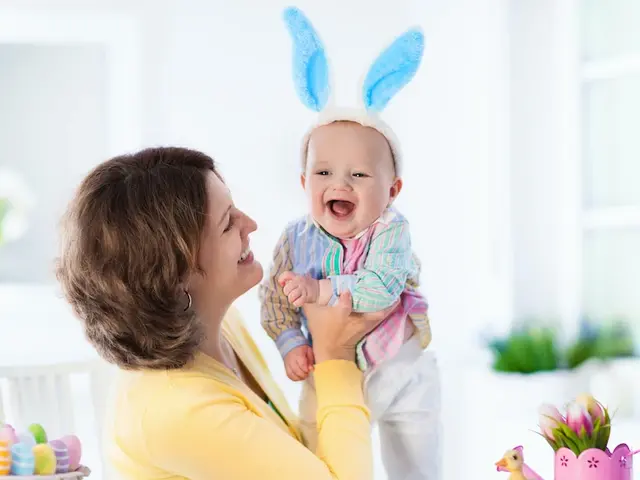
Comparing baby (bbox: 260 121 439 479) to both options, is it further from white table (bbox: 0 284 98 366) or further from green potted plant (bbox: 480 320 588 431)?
white table (bbox: 0 284 98 366)

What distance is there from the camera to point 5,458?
1.36 meters

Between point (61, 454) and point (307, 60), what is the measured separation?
0.75 m

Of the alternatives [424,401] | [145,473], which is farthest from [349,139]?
[145,473]

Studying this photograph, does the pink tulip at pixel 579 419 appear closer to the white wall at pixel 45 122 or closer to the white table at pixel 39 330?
the white table at pixel 39 330

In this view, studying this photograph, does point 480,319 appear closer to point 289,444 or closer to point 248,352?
point 248,352

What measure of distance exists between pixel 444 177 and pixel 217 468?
231cm

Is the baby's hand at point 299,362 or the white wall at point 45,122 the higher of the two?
the white wall at point 45,122

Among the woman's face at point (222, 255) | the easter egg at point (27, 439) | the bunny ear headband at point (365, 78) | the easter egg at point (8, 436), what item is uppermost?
the bunny ear headband at point (365, 78)

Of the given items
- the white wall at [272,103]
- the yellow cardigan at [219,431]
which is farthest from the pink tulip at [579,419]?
the white wall at [272,103]

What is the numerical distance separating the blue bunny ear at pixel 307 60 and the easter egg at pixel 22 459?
719 millimetres

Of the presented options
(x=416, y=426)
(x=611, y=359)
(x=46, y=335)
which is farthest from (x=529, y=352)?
(x=46, y=335)

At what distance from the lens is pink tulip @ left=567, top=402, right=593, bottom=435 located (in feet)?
4.09

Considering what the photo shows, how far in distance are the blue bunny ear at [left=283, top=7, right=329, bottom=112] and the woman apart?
210 mm

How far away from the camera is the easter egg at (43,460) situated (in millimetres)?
1375
